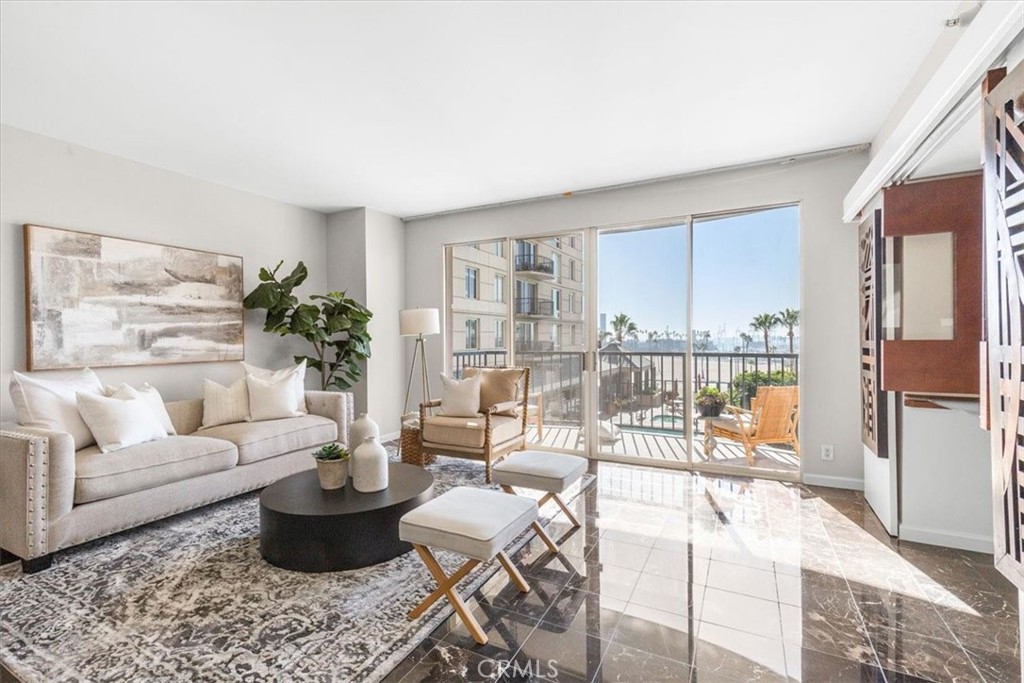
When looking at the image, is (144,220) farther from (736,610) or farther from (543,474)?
(736,610)

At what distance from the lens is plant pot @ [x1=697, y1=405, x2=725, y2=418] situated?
427cm

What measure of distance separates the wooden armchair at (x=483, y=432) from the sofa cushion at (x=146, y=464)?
1.53 metres

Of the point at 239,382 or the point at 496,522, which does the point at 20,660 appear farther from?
the point at 239,382

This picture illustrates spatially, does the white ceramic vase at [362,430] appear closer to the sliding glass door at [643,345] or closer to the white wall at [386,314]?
the white wall at [386,314]

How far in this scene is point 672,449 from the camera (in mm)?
4547

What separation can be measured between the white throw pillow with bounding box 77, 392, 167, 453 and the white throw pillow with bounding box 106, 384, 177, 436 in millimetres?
128

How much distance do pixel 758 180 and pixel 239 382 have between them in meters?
4.85

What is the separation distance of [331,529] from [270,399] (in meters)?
2.06

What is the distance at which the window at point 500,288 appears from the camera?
5.27 metres

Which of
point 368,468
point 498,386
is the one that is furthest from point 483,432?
point 368,468

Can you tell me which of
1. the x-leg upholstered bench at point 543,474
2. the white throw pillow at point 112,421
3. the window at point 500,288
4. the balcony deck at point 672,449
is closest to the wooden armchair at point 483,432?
the balcony deck at point 672,449

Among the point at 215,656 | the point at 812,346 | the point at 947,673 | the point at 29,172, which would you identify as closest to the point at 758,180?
the point at 812,346

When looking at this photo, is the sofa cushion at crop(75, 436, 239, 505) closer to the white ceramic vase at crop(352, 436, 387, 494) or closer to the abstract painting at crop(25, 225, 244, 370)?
the abstract painting at crop(25, 225, 244, 370)

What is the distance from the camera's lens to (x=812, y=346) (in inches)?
150
